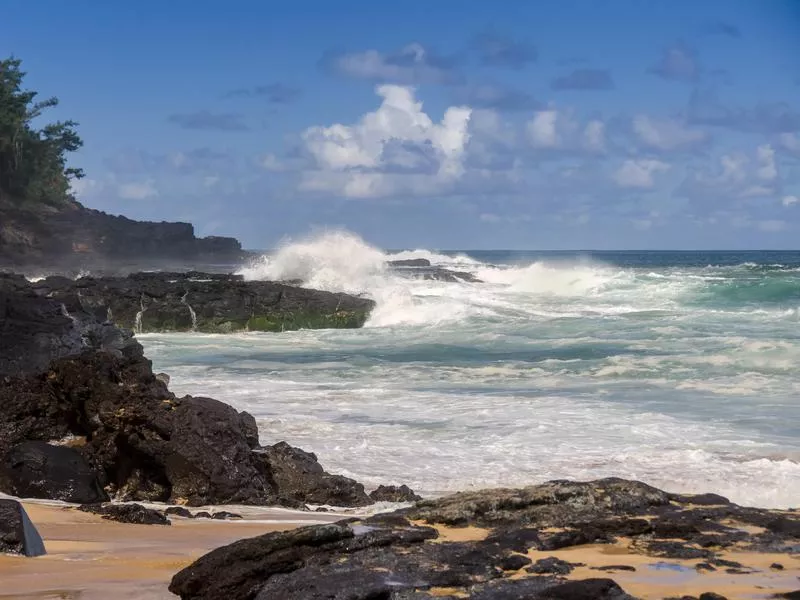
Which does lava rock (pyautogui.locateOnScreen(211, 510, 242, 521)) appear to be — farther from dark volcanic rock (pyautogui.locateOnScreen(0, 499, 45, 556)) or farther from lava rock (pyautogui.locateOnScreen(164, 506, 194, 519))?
dark volcanic rock (pyautogui.locateOnScreen(0, 499, 45, 556))

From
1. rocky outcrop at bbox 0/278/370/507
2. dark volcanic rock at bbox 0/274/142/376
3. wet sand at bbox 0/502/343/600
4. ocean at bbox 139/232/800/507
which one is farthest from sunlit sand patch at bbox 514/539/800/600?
dark volcanic rock at bbox 0/274/142/376

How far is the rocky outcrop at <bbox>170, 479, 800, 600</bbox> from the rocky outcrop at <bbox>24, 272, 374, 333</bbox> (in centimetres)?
2362

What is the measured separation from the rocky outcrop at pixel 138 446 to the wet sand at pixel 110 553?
726 mm

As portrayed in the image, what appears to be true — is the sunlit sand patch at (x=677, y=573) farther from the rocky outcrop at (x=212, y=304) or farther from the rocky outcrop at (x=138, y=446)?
the rocky outcrop at (x=212, y=304)

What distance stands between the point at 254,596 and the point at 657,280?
49508mm

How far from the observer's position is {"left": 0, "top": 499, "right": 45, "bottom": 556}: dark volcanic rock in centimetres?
502

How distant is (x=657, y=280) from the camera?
5172 centimetres

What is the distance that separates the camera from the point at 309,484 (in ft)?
28.5

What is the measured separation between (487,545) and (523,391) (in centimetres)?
1171

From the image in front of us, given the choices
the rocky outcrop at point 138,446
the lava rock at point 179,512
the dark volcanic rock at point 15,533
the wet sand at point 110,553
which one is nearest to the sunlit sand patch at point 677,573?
the wet sand at point 110,553

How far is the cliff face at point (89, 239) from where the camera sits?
189 feet

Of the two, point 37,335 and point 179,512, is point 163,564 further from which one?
point 37,335

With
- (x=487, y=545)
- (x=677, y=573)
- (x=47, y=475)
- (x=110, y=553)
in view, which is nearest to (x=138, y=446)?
(x=47, y=475)

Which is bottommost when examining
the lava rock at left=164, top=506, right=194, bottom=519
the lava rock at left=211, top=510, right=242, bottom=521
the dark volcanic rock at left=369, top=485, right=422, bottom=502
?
the dark volcanic rock at left=369, top=485, right=422, bottom=502
